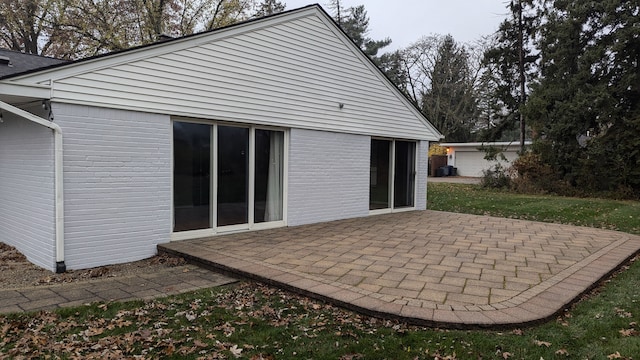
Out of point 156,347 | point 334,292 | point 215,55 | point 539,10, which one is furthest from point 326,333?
point 539,10

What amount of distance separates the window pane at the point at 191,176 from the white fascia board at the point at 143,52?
3.56 feet

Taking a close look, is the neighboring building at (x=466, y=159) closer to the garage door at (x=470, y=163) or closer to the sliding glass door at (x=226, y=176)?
the garage door at (x=470, y=163)

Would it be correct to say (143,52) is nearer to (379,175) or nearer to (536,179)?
(379,175)

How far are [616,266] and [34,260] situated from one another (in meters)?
7.42

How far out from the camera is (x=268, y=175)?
7.34 metres

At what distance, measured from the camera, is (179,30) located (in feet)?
62.0

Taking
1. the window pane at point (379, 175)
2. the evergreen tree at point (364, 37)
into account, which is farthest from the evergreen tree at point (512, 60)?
the window pane at point (379, 175)

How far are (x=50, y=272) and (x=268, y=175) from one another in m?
3.58

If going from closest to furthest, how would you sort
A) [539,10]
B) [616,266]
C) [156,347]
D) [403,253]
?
[156,347]
[616,266]
[403,253]
[539,10]

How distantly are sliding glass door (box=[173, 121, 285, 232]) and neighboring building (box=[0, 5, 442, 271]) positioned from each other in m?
0.02

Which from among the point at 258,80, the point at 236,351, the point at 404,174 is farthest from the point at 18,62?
the point at 404,174

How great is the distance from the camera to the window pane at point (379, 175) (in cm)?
965

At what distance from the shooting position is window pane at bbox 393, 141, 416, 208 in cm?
1029

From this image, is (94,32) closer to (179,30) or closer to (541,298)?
(179,30)
